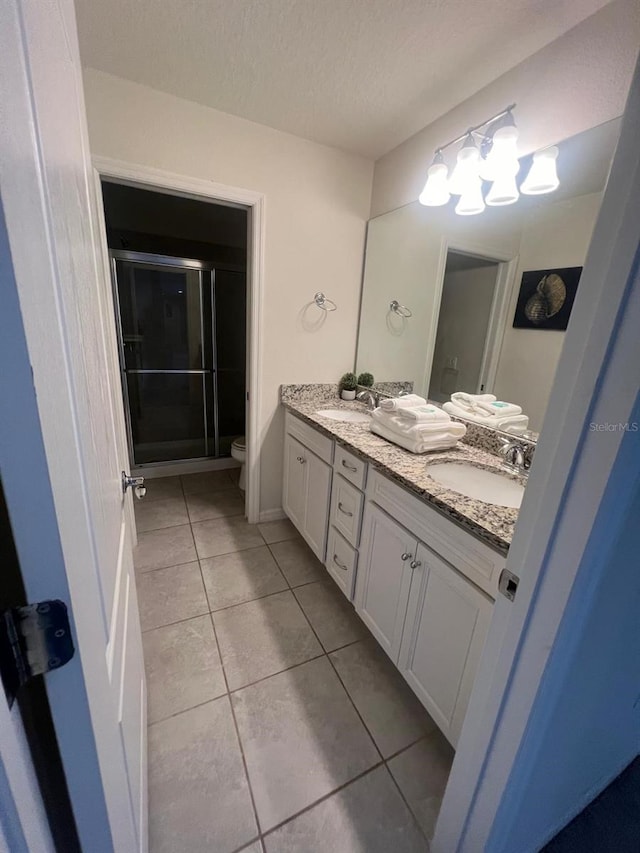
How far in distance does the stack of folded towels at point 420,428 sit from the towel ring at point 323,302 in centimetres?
99

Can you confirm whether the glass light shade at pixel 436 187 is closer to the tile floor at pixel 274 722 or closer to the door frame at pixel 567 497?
the door frame at pixel 567 497

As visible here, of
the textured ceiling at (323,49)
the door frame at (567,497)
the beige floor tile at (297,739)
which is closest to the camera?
the door frame at (567,497)

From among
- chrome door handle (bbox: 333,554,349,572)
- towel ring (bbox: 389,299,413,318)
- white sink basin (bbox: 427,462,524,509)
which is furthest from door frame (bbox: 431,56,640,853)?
towel ring (bbox: 389,299,413,318)

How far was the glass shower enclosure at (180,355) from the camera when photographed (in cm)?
304

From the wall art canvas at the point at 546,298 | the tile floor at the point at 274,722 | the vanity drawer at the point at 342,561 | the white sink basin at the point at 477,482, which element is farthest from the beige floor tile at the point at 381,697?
the wall art canvas at the point at 546,298

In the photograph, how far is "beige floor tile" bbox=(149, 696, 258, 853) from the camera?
0.94 metres

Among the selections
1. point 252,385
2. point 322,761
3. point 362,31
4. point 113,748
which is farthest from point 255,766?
point 362,31

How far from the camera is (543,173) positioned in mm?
1313

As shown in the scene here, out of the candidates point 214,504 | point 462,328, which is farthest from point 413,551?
point 214,504

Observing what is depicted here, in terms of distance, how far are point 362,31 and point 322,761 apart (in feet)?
8.21

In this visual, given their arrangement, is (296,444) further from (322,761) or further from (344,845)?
(344,845)

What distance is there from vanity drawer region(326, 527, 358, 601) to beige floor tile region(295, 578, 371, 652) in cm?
13

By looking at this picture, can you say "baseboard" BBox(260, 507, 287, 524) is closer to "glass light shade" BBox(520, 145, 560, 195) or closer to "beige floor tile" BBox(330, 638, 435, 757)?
"beige floor tile" BBox(330, 638, 435, 757)

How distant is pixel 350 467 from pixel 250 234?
1.47 metres
